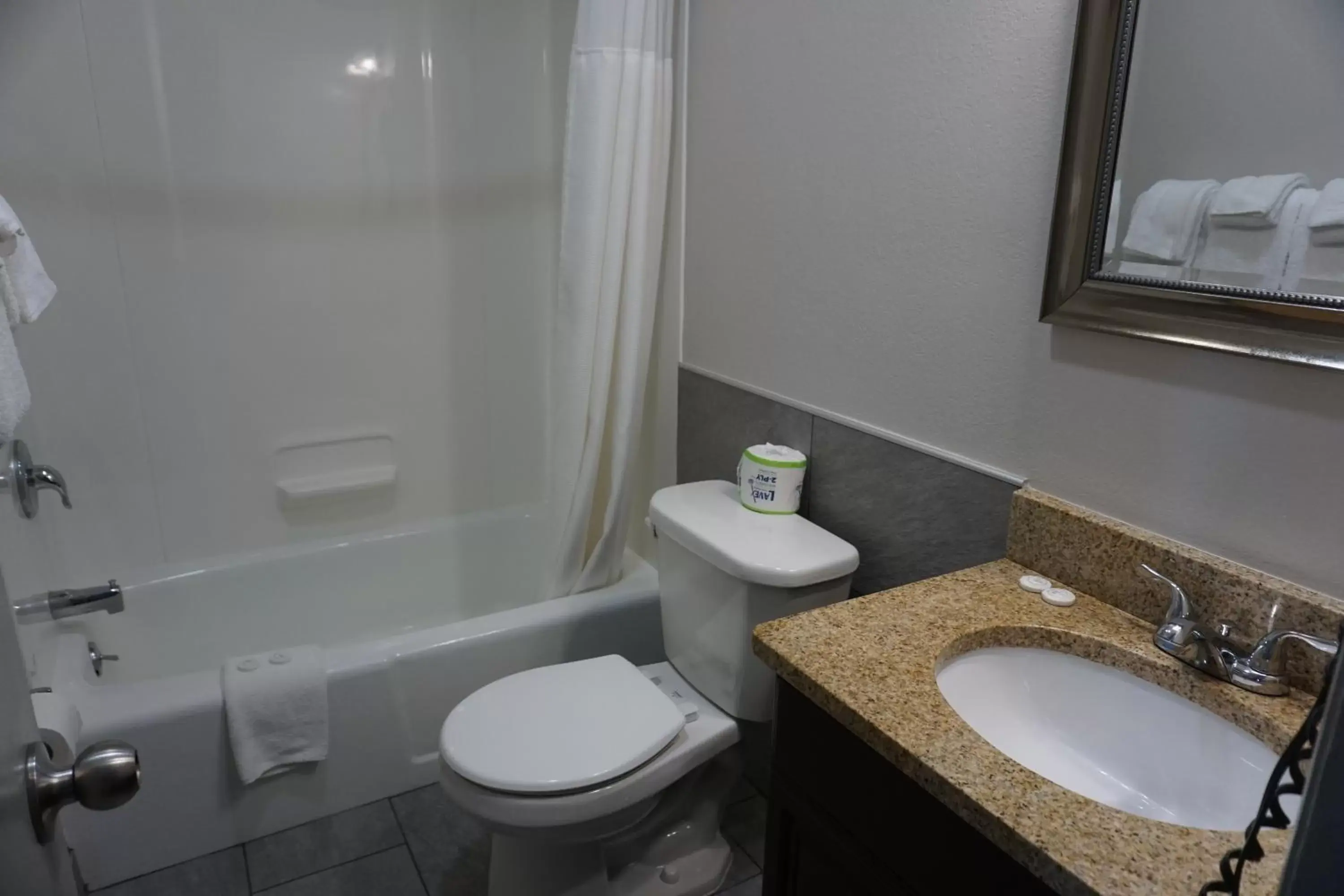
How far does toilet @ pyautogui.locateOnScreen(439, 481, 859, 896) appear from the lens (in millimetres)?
1395

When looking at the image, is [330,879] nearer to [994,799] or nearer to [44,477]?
[44,477]

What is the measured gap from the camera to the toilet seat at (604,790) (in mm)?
1371

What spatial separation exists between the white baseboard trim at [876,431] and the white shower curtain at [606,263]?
234mm

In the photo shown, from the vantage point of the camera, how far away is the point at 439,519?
258cm

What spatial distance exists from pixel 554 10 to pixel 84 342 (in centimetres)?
147

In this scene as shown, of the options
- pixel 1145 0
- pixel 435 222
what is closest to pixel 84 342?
pixel 435 222

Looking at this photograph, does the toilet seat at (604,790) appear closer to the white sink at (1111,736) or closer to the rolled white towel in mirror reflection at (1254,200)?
the white sink at (1111,736)

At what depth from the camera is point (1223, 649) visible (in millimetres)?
1006

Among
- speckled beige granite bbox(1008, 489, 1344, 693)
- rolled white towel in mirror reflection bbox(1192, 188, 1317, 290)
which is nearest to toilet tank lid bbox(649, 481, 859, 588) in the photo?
speckled beige granite bbox(1008, 489, 1344, 693)

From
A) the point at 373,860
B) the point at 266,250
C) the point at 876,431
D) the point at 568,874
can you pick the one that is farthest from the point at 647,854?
the point at 266,250

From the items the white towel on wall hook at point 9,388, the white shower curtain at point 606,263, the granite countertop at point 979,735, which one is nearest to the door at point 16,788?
the white towel on wall hook at point 9,388

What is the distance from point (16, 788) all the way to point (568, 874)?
3.87 ft

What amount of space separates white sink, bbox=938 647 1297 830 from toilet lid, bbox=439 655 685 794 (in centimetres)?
57

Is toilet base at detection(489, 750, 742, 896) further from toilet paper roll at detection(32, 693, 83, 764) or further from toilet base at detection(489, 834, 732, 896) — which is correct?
toilet paper roll at detection(32, 693, 83, 764)
